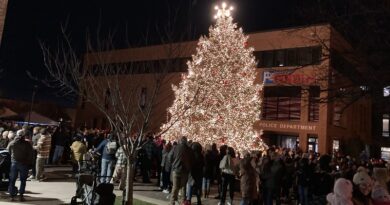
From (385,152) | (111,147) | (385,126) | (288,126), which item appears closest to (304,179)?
(111,147)

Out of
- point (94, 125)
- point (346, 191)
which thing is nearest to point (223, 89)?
point (346, 191)

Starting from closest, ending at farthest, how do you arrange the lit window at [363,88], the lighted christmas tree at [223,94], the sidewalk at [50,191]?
the lit window at [363,88] < the sidewalk at [50,191] < the lighted christmas tree at [223,94]

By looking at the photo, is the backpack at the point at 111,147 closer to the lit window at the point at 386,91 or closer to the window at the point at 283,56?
the lit window at the point at 386,91

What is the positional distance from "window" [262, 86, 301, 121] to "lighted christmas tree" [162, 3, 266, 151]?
12927mm

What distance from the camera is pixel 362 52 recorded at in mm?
9359

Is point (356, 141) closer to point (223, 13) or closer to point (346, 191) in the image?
point (223, 13)

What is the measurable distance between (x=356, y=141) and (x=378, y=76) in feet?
88.1

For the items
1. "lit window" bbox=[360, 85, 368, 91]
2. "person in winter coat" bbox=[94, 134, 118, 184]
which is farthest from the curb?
"lit window" bbox=[360, 85, 368, 91]

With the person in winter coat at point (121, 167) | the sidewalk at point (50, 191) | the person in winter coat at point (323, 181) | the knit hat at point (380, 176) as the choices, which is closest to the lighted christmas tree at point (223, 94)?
the person in winter coat at point (121, 167)

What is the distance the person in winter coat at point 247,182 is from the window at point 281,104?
857 inches

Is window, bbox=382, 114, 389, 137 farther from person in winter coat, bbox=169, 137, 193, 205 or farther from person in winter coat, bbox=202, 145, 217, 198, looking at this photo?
person in winter coat, bbox=169, 137, 193, 205

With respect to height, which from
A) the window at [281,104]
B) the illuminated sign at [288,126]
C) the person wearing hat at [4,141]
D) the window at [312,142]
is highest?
the window at [281,104]

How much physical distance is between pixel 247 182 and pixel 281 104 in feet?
75.3

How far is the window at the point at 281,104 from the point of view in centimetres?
3199
